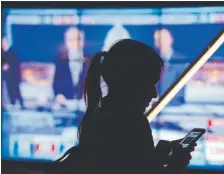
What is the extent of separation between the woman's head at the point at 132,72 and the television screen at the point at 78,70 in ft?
8.86

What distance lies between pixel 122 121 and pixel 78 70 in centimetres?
297

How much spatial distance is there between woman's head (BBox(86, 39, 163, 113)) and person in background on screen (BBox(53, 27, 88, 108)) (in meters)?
2.87

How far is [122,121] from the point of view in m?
1.39

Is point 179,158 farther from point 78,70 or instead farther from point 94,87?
point 78,70

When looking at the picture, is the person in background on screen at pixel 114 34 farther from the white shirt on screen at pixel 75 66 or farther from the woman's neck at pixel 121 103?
the woman's neck at pixel 121 103

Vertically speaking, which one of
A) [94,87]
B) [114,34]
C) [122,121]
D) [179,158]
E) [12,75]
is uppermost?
[114,34]

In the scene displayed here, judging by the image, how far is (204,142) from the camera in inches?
161

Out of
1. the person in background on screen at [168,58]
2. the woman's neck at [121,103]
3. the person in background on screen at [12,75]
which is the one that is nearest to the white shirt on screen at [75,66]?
the person in background on screen at [12,75]

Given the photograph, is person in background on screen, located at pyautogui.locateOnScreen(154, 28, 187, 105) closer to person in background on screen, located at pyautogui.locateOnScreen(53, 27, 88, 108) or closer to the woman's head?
person in background on screen, located at pyautogui.locateOnScreen(53, 27, 88, 108)

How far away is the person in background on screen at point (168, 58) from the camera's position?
4133mm

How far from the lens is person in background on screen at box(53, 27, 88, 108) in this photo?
14.2 ft

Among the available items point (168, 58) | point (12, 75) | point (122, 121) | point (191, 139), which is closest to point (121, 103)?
point (122, 121)

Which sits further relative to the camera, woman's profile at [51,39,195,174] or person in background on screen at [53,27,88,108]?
person in background on screen at [53,27,88,108]

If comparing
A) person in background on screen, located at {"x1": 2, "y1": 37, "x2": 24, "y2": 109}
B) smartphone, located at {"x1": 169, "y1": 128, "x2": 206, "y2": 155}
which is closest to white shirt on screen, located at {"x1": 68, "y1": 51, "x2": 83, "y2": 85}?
person in background on screen, located at {"x1": 2, "y1": 37, "x2": 24, "y2": 109}
